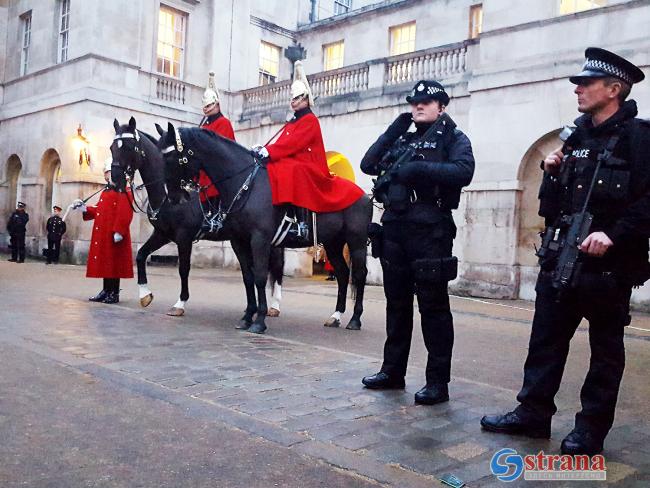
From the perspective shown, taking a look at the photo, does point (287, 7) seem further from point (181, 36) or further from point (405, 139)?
point (405, 139)

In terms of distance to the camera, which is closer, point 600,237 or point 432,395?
point 600,237

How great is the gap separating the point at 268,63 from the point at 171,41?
421cm

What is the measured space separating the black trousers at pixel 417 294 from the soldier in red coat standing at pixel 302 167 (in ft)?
9.80

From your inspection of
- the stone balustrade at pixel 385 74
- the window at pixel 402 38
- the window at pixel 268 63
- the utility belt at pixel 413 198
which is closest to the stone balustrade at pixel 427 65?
the stone balustrade at pixel 385 74

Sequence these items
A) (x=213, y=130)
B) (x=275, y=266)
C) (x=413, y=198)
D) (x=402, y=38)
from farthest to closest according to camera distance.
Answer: (x=402, y=38) → (x=275, y=266) → (x=213, y=130) → (x=413, y=198)

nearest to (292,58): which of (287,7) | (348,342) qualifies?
(287,7)

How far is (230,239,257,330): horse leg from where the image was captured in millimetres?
7202

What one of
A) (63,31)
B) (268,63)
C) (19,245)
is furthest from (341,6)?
(19,245)

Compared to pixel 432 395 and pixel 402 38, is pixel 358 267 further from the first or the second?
pixel 402 38

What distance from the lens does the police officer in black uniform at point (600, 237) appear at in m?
3.13

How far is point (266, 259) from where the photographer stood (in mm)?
7043

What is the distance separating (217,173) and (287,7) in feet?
62.4

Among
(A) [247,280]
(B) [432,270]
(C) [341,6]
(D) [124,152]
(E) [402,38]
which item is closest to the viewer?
(B) [432,270]

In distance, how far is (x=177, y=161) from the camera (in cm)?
714
